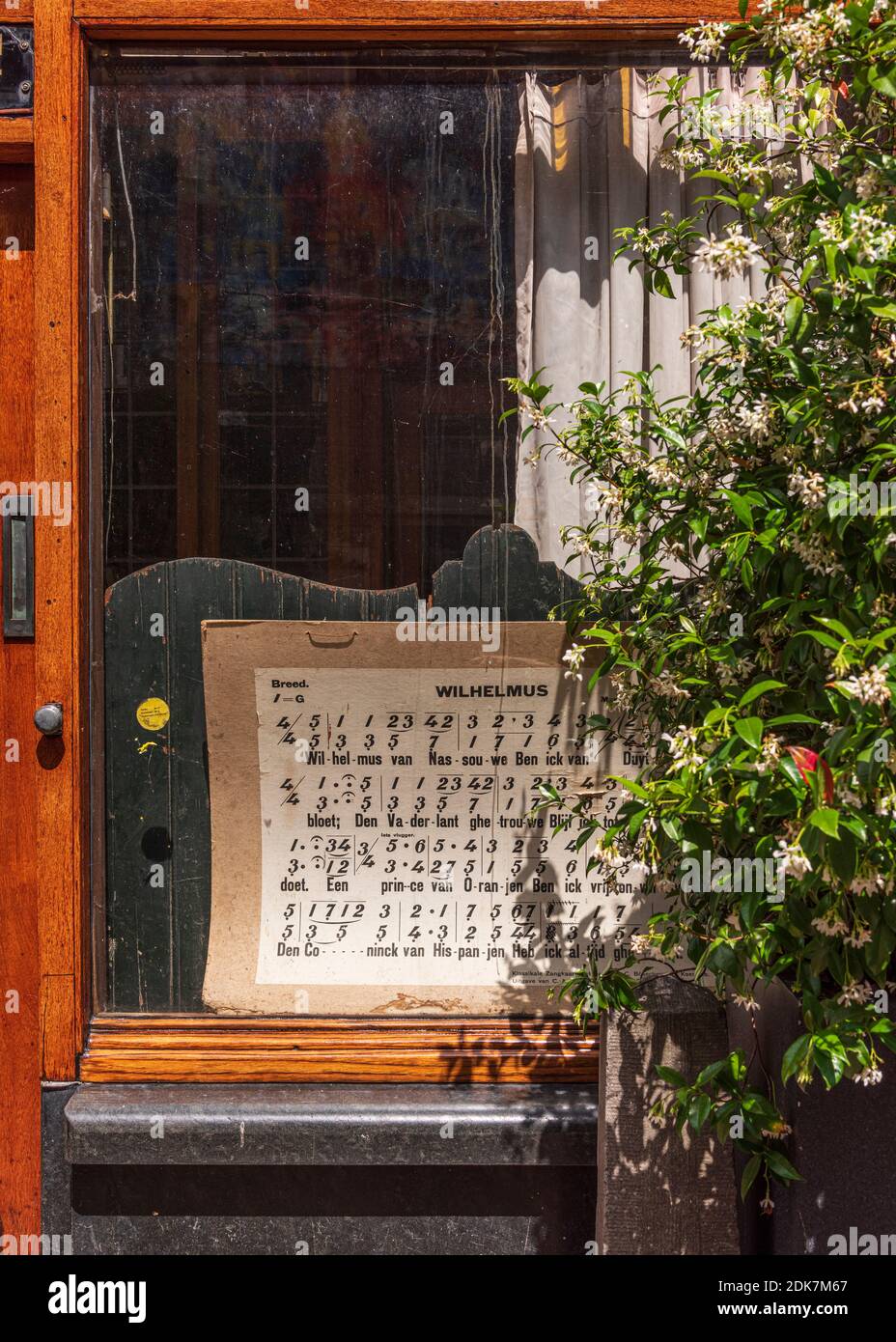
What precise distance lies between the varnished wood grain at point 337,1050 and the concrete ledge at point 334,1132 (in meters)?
0.08

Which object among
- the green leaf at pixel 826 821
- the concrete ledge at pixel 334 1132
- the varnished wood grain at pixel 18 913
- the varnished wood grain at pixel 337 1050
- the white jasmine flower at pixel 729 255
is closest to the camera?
the green leaf at pixel 826 821

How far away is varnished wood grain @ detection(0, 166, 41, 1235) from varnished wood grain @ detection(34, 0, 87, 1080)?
137 millimetres

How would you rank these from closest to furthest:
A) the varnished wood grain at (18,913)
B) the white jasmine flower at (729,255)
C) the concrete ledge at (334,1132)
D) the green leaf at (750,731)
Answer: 1. the green leaf at (750,731)
2. the white jasmine flower at (729,255)
3. the concrete ledge at (334,1132)
4. the varnished wood grain at (18,913)

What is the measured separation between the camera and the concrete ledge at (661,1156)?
7.75ft

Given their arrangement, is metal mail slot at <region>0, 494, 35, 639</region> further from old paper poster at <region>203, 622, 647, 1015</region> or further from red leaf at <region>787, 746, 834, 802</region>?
red leaf at <region>787, 746, 834, 802</region>

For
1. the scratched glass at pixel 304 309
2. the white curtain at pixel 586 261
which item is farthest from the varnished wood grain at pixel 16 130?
the white curtain at pixel 586 261

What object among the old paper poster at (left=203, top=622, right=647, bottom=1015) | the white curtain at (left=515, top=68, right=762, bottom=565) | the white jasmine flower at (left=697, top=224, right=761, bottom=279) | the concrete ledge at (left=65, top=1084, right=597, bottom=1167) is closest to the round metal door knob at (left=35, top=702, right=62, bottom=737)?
the old paper poster at (left=203, top=622, right=647, bottom=1015)

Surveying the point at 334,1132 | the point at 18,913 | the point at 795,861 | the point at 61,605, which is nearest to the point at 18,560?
the point at 61,605

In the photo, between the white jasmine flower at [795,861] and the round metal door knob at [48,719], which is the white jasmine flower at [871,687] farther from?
the round metal door knob at [48,719]

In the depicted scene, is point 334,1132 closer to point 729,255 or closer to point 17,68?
point 729,255

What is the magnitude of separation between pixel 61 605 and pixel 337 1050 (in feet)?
4.64

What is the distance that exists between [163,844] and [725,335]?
1948 mm

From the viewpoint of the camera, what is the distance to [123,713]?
2812 mm

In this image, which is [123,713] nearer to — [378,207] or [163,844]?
[163,844]
